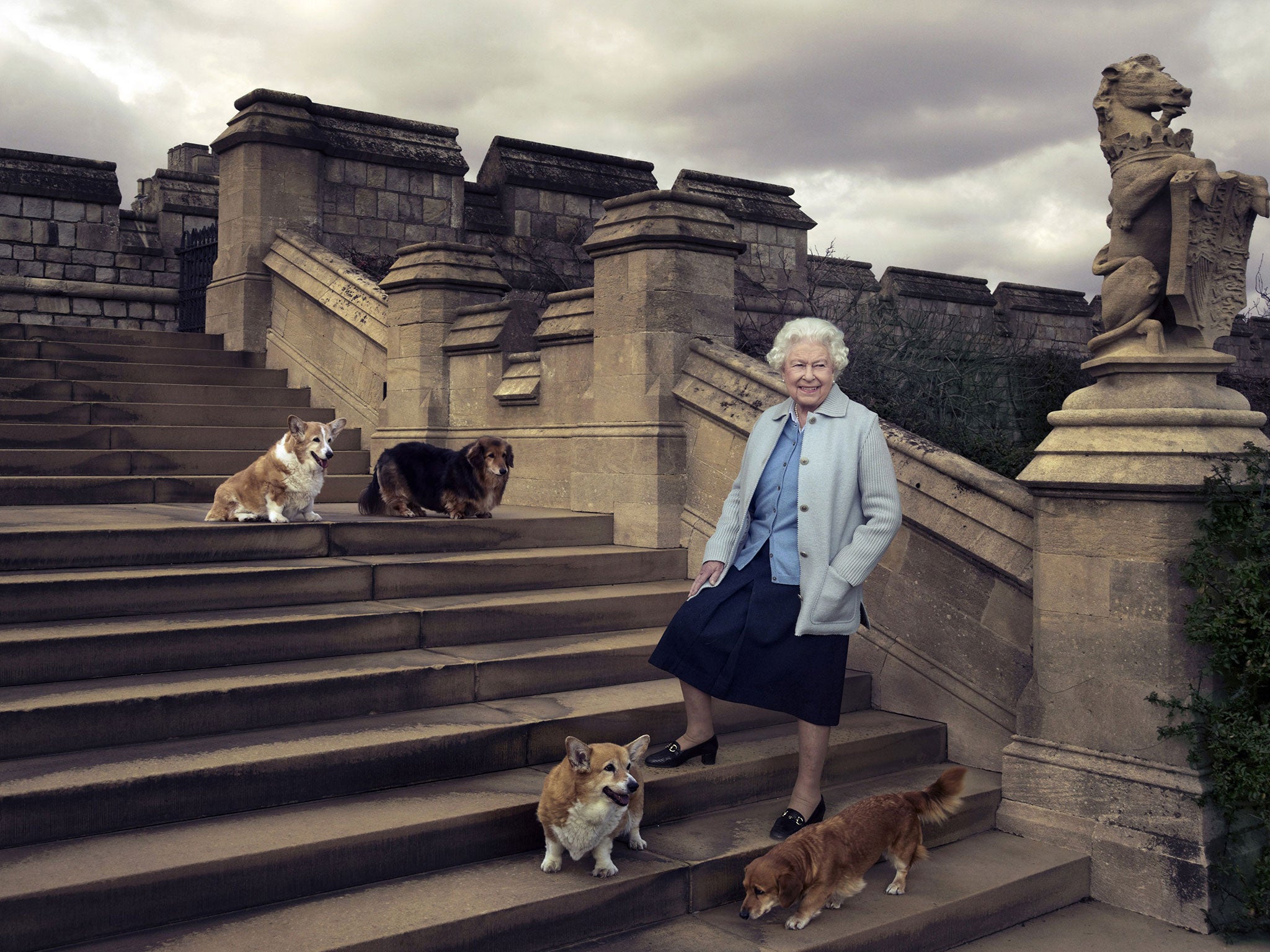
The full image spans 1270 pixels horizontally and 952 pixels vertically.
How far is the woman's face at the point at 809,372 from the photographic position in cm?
426

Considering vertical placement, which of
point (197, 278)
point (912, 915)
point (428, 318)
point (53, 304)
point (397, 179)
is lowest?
point (912, 915)

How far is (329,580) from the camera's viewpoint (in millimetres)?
5598

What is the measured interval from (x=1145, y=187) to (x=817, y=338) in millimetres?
2037

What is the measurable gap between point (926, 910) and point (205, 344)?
9743 mm

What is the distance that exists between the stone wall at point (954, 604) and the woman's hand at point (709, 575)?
1.67 metres

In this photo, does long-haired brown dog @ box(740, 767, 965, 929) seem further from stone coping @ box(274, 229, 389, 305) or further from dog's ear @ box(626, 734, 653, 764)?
stone coping @ box(274, 229, 389, 305)

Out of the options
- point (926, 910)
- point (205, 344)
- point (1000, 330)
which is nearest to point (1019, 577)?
point (926, 910)

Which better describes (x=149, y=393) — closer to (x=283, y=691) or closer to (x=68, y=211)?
(x=283, y=691)

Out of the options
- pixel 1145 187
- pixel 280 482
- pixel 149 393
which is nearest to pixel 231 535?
pixel 280 482

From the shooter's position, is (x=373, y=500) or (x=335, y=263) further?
(x=335, y=263)

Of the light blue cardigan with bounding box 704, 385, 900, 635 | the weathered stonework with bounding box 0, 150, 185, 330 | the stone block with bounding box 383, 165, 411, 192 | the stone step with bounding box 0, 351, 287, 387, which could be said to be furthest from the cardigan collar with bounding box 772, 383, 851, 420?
the weathered stonework with bounding box 0, 150, 185, 330

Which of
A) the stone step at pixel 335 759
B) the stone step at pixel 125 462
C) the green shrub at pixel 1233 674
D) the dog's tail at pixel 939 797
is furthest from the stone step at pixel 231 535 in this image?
the green shrub at pixel 1233 674

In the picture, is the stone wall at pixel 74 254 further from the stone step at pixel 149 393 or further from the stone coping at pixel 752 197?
the stone coping at pixel 752 197

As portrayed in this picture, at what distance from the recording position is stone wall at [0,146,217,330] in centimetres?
1341
